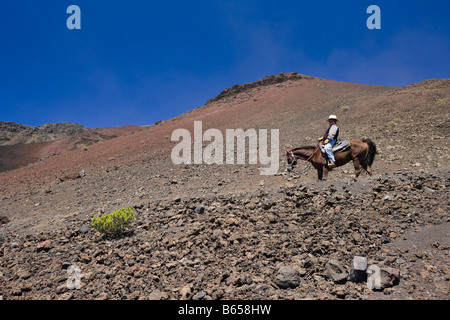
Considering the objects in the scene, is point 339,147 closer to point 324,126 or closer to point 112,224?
point 112,224

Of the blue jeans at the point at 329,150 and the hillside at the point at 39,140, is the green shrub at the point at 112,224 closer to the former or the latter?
the blue jeans at the point at 329,150

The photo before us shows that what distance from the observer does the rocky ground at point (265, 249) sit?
12.8 ft

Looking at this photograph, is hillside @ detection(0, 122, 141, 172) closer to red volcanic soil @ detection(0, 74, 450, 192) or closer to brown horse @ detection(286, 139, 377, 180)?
red volcanic soil @ detection(0, 74, 450, 192)

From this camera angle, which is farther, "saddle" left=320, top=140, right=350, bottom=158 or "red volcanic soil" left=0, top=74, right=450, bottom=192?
"red volcanic soil" left=0, top=74, right=450, bottom=192

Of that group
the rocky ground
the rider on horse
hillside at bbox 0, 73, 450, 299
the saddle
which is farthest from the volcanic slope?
the rocky ground

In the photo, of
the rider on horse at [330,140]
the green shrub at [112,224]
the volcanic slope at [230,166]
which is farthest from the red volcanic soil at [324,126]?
the green shrub at [112,224]

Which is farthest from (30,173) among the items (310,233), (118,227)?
(310,233)

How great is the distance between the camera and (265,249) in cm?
483

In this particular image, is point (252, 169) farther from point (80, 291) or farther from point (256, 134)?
point (80, 291)

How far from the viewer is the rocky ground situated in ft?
12.8

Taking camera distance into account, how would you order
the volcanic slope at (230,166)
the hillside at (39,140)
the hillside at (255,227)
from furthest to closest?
the hillside at (39,140), the volcanic slope at (230,166), the hillside at (255,227)

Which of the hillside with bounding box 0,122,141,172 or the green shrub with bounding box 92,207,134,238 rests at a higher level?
the hillside with bounding box 0,122,141,172

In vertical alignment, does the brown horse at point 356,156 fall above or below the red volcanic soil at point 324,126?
below

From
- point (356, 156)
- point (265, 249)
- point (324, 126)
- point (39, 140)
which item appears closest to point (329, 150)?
point (356, 156)
